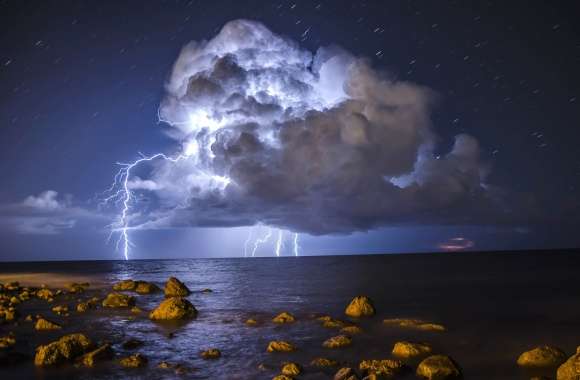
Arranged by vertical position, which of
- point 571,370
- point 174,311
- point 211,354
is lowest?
point 211,354

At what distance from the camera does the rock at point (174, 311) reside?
21438mm

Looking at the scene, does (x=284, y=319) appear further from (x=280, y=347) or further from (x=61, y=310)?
(x=61, y=310)

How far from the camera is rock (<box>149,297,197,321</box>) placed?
21438mm

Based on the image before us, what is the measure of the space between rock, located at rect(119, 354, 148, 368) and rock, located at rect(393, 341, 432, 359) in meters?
7.99

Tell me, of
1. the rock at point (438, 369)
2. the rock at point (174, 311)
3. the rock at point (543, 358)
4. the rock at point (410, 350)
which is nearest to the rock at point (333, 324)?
the rock at point (410, 350)

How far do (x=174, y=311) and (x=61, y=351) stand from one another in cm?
886

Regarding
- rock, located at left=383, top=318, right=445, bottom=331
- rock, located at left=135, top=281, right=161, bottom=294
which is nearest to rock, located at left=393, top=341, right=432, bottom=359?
rock, located at left=383, top=318, right=445, bottom=331

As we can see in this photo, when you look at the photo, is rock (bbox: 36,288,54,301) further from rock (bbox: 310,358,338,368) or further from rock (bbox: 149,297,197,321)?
rock (bbox: 310,358,338,368)

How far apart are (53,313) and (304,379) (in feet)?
59.8

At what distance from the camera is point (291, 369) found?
11961mm

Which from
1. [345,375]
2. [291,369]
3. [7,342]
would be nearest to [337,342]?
[291,369]

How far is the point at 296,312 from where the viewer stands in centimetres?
2434

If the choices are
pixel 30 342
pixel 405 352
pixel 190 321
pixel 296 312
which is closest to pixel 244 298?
pixel 296 312

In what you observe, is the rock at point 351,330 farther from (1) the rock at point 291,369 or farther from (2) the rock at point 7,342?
(2) the rock at point 7,342
